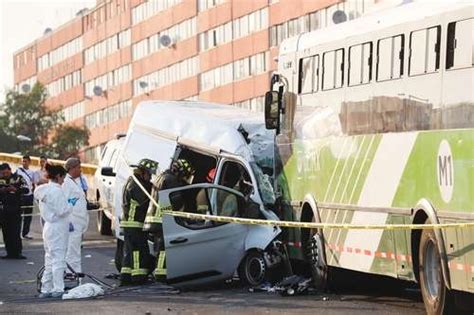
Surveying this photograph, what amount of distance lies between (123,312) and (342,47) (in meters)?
4.56

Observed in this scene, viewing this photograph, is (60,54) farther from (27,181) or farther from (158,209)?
(158,209)

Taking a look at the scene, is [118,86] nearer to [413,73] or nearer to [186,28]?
[186,28]

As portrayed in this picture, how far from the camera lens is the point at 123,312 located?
47.9 feet

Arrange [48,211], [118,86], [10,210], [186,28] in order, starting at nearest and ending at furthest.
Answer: [48,211], [10,210], [186,28], [118,86]

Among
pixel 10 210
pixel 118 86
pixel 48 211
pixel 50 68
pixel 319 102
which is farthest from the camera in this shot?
pixel 50 68

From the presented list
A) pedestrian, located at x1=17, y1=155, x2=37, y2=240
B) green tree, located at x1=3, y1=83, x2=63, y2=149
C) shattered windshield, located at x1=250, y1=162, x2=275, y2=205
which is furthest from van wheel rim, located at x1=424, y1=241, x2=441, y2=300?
green tree, located at x1=3, y1=83, x2=63, y2=149

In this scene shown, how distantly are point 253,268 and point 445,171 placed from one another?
17.5ft

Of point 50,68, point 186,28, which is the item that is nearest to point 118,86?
point 186,28

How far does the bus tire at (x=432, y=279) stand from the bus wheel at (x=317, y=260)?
134 inches

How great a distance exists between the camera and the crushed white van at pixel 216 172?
16.9 m

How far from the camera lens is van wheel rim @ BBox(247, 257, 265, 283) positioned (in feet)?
56.8

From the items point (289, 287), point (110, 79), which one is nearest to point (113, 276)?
point (289, 287)

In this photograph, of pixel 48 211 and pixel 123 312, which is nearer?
pixel 123 312

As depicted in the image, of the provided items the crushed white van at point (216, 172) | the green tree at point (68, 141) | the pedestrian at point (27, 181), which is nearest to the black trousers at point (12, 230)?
the crushed white van at point (216, 172)
